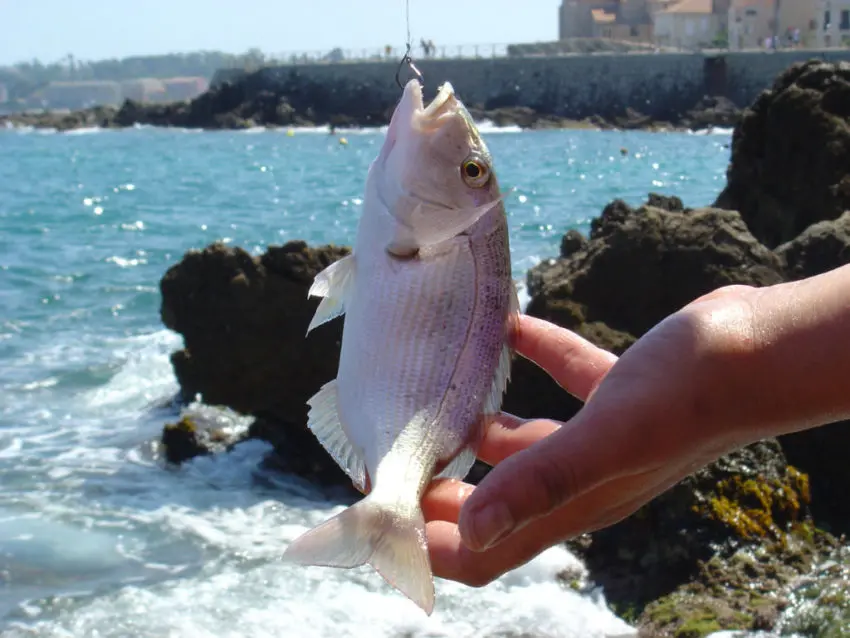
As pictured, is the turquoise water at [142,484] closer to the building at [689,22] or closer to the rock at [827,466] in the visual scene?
the rock at [827,466]

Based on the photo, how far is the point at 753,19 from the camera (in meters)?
94.0

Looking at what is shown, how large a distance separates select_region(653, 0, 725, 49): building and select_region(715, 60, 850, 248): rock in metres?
92.2

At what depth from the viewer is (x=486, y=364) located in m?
2.44

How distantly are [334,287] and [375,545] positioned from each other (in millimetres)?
722

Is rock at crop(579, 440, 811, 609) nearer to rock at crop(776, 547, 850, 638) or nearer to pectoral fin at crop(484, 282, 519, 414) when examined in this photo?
rock at crop(776, 547, 850, 638)

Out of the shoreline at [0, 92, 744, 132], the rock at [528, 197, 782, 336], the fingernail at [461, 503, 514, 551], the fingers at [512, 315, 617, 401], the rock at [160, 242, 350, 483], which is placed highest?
the fingers at [512, 315, 617, 401]

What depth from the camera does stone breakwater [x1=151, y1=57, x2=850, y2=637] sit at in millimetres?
5945

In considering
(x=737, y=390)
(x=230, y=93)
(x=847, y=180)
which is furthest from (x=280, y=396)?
(x=230, y=93)

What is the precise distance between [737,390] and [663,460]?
19 centimetres

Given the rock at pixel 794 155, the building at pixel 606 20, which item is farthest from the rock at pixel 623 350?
the building at pixel 606 20

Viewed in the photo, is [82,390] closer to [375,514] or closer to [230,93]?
[375,514]

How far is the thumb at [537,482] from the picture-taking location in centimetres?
183

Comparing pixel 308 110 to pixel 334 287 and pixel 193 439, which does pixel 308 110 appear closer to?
pixel 193 439

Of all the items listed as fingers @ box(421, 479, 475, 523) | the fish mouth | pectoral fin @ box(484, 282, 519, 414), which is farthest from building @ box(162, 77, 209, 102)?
fingers @ box(421, 479, 475, 523)
